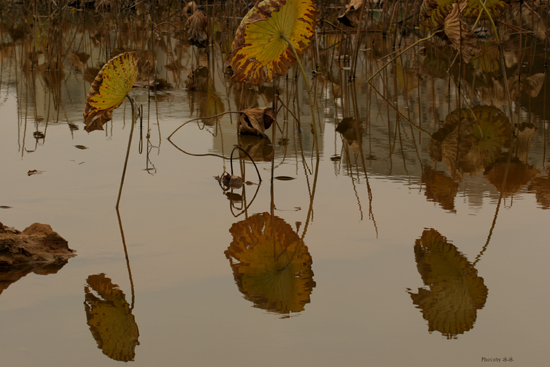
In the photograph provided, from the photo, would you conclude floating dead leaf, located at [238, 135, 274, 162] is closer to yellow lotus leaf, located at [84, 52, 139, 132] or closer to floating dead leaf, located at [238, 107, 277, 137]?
floating dead leaf, located at [238, 107, 277, 137]

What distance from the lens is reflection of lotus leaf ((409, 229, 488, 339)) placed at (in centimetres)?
124

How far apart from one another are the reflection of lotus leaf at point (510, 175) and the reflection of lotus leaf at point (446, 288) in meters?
0.52

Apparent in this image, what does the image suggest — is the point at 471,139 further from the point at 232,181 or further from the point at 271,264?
the point at 271,264

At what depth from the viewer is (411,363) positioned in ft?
3.55

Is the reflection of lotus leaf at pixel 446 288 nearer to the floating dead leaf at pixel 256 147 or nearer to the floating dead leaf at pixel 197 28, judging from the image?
the floating dead leaf at pixel 256 147

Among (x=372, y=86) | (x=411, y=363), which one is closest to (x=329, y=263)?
(x=411, y=363)

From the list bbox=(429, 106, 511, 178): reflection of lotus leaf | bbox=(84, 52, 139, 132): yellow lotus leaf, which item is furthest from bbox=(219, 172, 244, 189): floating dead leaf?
bbox=(429, 106, 511, 178): reflection of lotus leaf

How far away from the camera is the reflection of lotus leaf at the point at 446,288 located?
124 centimetres

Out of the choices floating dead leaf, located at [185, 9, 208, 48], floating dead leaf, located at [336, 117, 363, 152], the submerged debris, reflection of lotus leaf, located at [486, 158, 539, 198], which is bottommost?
the submerged debris

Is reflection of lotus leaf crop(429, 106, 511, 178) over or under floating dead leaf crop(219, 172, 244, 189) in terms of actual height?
over

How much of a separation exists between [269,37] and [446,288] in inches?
43.5

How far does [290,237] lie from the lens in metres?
1.64

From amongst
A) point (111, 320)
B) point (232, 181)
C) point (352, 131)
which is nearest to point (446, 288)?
point (111, 320)

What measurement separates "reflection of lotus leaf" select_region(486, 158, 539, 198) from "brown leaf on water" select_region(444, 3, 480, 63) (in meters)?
0.67
